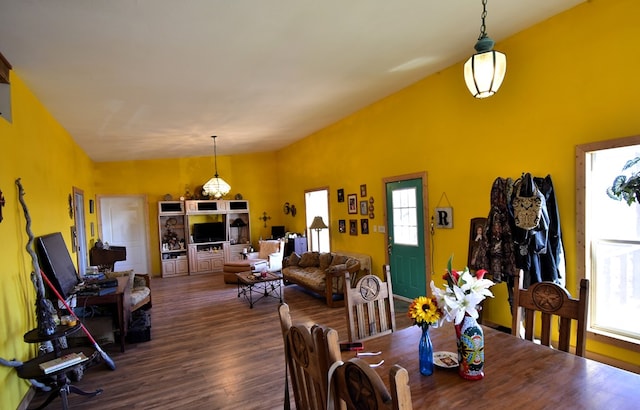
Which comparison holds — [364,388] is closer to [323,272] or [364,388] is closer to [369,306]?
[369,306]

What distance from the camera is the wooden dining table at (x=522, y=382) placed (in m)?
1.34

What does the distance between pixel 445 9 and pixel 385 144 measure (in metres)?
2.67

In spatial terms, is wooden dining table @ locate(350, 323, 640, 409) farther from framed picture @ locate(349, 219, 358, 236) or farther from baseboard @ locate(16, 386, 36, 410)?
framed picture @ locate(349, 219, 358, 236)

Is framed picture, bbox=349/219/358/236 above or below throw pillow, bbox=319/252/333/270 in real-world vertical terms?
above

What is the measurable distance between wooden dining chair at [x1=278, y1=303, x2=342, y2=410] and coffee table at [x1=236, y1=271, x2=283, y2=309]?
395 cm

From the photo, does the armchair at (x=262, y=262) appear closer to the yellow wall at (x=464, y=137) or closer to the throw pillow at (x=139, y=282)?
the yellow wall at (x=464, y=137)


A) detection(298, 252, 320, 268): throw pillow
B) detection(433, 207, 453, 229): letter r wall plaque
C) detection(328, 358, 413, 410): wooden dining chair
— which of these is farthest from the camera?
detection(298, 252, 320, 268): throw pillow

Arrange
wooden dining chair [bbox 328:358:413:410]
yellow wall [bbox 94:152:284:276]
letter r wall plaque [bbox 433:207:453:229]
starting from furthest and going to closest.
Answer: yellow wall [bbox 94:152:284:276], letter r wall plaque [bbox 433:207:453:229], wooden dining chair [bbox 328:358:413:410]

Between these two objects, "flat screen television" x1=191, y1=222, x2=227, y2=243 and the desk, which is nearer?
the desk

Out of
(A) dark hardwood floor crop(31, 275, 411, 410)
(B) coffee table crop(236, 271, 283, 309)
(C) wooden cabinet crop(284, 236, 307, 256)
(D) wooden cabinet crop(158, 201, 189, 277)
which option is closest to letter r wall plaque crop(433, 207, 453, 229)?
(A) dark hardwood floor crop(31, 275, 411, 410)

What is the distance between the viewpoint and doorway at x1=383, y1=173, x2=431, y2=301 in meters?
4.77

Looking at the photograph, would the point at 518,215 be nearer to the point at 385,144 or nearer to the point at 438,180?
the point at 438,180

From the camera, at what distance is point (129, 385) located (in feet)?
10.2

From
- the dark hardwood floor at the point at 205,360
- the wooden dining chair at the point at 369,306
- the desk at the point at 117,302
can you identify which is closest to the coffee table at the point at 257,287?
the dark hardwood floor at the point at 205,360
